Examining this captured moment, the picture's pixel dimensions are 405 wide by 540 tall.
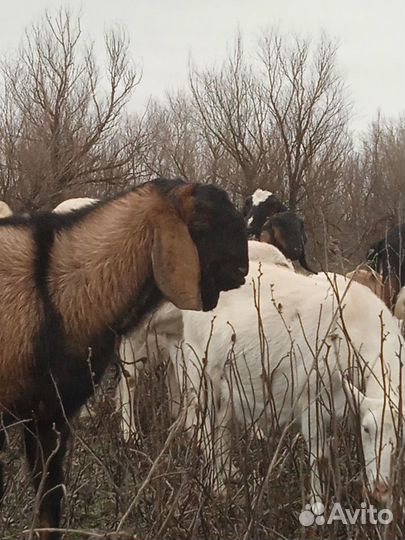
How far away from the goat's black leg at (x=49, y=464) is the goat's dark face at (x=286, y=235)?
6.92 m

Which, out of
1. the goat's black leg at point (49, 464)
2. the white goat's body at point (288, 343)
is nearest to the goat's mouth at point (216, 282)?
the white goat's body at point (288, 343)

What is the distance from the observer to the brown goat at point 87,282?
370 centimetres

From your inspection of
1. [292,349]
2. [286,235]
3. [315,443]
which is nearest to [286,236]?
[286,235]

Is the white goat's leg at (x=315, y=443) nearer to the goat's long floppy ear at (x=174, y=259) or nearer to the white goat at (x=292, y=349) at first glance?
the white goat at (x=292, y=349)

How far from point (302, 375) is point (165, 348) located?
2.17 metres

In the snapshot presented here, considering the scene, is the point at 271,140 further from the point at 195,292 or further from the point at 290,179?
the point at 195,292

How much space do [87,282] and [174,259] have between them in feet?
1.35

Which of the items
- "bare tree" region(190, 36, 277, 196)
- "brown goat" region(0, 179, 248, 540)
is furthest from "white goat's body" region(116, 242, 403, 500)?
"bare tree" region(190, 36, 277, 196)

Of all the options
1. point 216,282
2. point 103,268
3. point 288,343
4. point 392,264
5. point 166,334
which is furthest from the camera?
point 392,264

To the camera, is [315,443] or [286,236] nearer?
[315,443]

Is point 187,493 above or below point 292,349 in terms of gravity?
below

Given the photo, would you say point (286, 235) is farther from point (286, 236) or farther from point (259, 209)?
point (259, 209)

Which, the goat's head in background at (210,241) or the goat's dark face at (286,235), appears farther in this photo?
the goat's dark face at (286,235)

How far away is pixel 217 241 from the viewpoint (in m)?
4.05
